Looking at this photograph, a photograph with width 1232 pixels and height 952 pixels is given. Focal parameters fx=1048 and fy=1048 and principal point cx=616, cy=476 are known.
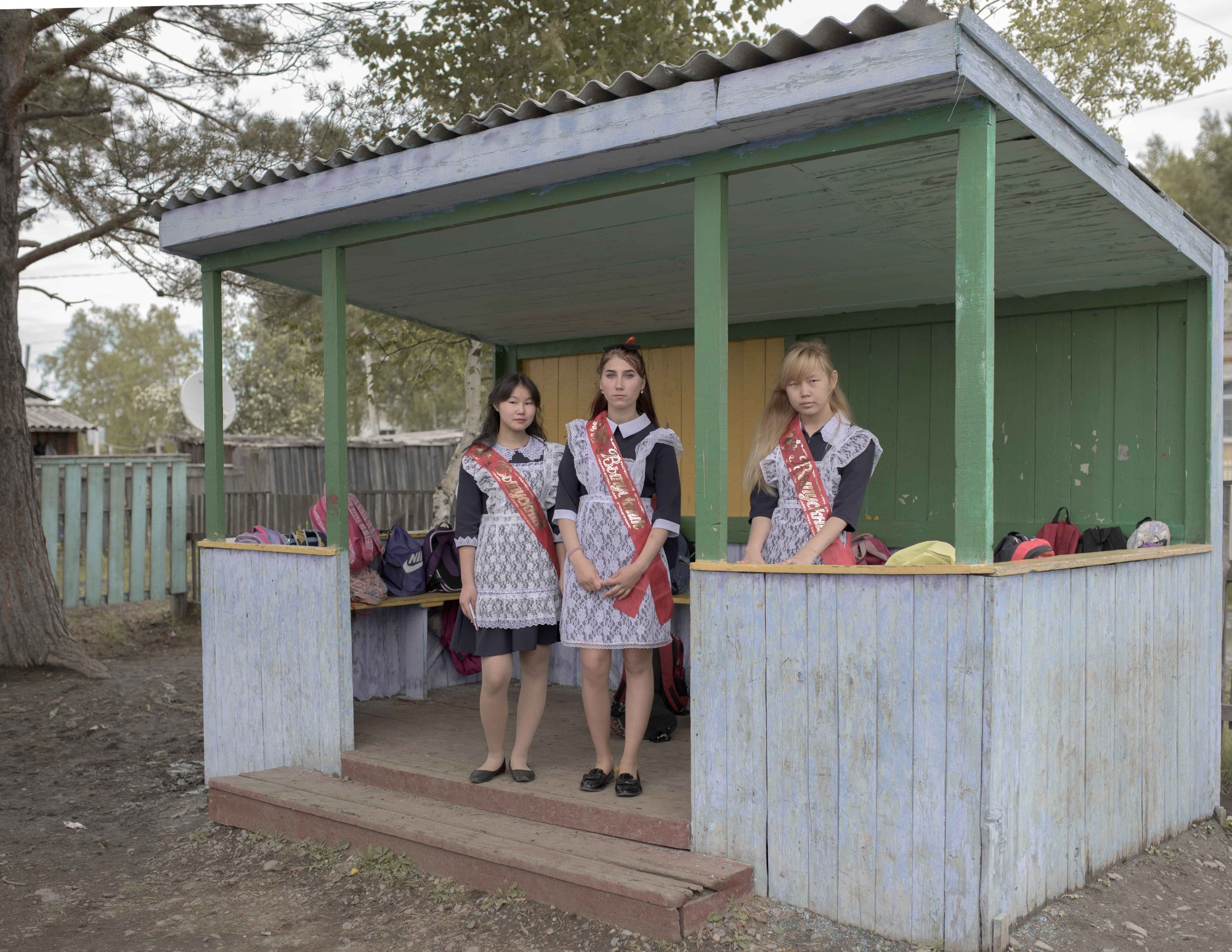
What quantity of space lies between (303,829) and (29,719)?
4162 mm

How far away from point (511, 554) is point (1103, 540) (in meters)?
3.09

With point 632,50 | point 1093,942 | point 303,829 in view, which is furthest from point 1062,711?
point 632,50

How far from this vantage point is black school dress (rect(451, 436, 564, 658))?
13.9 feet

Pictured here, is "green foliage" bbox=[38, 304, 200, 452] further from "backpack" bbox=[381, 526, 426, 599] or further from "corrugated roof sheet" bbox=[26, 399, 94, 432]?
"backpack" bbox=[381, 526, 426, 599]

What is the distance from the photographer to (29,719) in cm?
755

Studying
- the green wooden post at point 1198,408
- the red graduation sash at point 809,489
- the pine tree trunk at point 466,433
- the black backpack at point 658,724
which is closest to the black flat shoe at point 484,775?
the black backpack at point 658,724

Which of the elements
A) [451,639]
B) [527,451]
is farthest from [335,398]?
[451,639]

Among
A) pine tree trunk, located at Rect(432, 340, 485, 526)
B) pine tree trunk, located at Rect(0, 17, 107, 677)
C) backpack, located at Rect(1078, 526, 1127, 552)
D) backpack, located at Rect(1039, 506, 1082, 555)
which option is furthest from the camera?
pine tree trunk, located at Rect(432, 340, 485, 526)

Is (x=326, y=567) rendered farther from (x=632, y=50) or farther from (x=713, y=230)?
(x=632, y=50)

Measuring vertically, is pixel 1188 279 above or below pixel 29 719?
above

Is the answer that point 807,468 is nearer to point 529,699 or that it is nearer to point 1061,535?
point 529,699

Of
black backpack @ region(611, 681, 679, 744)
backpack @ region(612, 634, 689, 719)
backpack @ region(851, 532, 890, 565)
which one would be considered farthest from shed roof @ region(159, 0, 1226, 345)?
black backpack @ region(611, 681, 679, 744)

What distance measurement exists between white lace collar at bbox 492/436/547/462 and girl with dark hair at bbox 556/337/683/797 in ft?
0.93

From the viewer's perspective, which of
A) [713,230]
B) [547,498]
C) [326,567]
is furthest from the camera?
[326,567]
